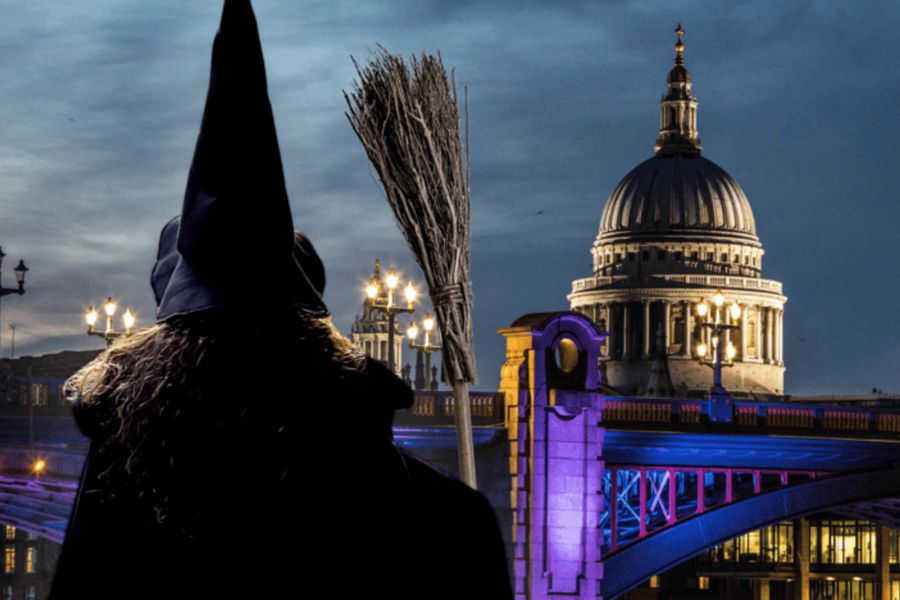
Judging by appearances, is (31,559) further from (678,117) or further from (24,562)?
(678,117)

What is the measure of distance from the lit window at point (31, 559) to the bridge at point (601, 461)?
44.1 m

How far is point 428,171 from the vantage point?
47.0ft

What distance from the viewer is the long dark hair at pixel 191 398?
3035 mm

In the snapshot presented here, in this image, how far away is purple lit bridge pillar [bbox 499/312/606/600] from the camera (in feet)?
131

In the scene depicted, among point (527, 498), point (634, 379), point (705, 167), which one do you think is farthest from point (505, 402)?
point (705, 167)

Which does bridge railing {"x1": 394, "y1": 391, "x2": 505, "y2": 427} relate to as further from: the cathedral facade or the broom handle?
Answer: the cathedral facade

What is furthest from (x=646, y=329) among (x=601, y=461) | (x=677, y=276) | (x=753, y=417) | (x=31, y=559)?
(x=601, y=461)

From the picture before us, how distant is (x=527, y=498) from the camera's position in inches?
1577

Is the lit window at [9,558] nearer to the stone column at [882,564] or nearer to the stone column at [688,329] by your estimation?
the stone column at [882,564]

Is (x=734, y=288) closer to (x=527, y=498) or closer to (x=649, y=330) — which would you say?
(x=649, y=330)

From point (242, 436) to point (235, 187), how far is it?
0.36 meters

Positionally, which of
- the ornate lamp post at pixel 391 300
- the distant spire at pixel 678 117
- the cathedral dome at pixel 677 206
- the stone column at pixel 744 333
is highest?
the distant spire at pixel 678 117

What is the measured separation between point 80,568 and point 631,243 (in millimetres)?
155638

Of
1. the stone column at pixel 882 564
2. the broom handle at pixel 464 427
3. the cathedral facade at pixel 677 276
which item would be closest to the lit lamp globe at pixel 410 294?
the broom handle at pixel 464 427
